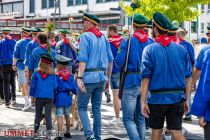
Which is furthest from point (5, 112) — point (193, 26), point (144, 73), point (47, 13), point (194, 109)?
point (47, 13)

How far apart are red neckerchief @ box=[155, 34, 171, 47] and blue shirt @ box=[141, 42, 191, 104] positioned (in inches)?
1.6

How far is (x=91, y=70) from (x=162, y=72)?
206 cm

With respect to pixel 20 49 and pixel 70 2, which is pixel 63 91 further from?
pixel 70 2

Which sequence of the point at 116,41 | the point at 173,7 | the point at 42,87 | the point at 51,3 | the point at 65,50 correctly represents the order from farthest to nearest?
1. the point at 51,3
2. the point at 173,7
3. the point at 65,50
4. the point at 116,41
5. the point at 42,87

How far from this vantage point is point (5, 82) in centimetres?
1413

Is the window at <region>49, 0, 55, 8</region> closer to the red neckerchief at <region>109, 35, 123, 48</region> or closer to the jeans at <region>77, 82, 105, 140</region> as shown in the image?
the red neckerchief at <region>109, 35, 123, 48</region>

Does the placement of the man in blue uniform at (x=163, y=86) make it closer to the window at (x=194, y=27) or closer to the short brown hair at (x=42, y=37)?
the short brown hair at (x=42, y=37)

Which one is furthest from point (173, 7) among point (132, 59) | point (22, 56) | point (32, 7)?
point (32, 7)

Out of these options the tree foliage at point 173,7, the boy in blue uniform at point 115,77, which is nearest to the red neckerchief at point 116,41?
the boy in blue uniform at point 115,77

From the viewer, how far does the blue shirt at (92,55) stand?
8188 mm

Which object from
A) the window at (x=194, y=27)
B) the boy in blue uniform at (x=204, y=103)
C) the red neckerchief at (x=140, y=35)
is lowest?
the window at (x=194, y=27)

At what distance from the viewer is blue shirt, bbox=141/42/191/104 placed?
640 cm

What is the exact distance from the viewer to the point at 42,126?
1052cm

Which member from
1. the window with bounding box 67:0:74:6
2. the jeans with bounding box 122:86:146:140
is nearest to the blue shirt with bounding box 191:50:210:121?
the jeans with bounding box 122:86:146:140
